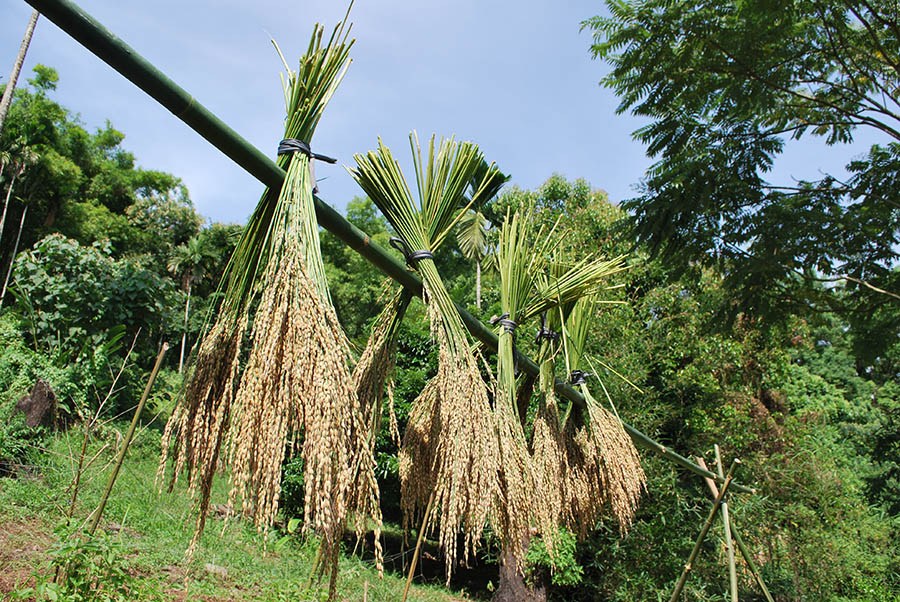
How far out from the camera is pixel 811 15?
4312 millimetres

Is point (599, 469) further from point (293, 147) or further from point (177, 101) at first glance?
point (177, 101)

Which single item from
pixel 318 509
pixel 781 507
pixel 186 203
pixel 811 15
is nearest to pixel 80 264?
pixel 318 509

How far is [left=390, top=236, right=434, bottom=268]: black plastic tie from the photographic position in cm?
151

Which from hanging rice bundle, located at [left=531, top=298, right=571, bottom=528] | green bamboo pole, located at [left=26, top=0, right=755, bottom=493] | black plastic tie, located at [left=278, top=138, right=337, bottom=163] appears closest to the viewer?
green bamboo pole, located at [left=26, top=0, right=755, bottom=493]

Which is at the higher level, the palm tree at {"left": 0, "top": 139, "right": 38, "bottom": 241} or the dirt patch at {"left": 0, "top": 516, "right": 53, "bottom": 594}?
the palm tree at {"left": 0, "top": 139, "right": 38, "bottom": 241}

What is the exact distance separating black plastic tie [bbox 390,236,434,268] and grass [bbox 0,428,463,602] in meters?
1.44

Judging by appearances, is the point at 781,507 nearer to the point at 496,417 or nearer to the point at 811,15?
the point at 811,15

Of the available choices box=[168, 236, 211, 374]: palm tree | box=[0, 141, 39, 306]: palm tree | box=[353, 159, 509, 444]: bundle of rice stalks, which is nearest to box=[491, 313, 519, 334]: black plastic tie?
box=[353, 159, 509, 444]: bundle of rice stalks

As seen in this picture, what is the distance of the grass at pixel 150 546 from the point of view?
2.76 m

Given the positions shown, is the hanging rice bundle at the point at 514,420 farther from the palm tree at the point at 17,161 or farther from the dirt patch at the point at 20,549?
the palm tree at the point at 17,161

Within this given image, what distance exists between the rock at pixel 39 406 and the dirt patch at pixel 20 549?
1.68 metres

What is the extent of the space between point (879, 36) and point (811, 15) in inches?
29.3

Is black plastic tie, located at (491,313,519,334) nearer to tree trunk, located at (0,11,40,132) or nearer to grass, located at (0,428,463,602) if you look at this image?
grass, located at (0,428,463,602)

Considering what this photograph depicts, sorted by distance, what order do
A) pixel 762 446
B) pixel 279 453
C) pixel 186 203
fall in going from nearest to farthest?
1. pixel 279 453
2. pixel 762 446
3. pixel 186 203
